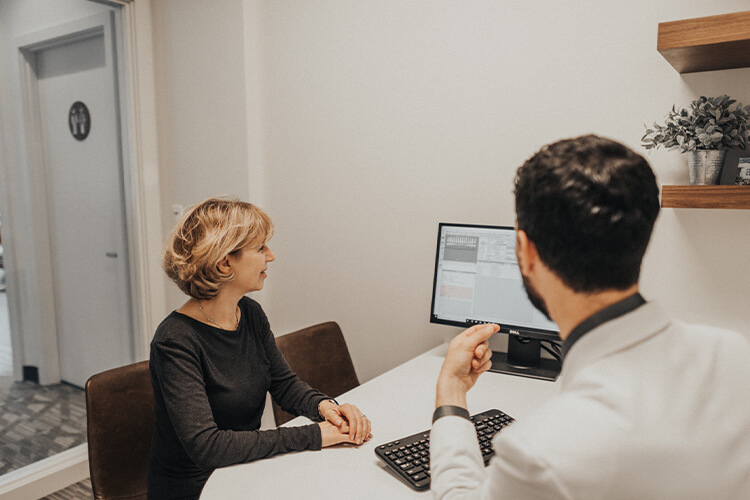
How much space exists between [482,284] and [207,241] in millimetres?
908

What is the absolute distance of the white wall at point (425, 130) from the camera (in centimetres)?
165

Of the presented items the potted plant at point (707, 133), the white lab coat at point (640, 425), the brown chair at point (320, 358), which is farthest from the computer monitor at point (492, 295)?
the white lab coat at point (640, 425)

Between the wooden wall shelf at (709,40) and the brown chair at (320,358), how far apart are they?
55.5 inches

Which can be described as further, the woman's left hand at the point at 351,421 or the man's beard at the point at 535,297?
the woman's left hand at the point at 351,421

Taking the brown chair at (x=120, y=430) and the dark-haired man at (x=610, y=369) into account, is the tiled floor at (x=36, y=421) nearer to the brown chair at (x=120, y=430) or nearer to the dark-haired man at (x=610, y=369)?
the brown chair at (x=120, y=430)

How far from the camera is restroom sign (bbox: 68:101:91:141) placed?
269cm

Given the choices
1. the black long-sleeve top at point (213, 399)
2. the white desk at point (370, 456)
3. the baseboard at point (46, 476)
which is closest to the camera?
the white desk at point (370, 456)

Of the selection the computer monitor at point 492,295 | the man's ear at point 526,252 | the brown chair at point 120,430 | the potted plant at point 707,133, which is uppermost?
the potted plant at point 707,133

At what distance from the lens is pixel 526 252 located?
770mm

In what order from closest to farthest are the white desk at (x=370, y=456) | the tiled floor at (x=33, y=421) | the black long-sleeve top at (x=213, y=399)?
1. the white desk at (x=370, y=456)
2. the black long-sleeve top at (x=213, y=399)
3. the tiled floor at (x=33, y=421)

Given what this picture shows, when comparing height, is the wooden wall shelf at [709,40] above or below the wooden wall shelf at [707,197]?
above

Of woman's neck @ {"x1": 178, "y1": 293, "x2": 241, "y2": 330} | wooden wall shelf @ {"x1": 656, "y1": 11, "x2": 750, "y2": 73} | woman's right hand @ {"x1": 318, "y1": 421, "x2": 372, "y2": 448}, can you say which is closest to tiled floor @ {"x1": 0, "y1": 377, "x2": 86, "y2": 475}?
woman's neck @ {"x1": 178, "y1": 293, "x2": 241, "y2": 330}

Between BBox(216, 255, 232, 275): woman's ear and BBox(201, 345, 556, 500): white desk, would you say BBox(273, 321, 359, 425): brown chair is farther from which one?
BBox(216, 255, 232, 275): woman's ear

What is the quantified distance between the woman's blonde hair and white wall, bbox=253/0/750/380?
0.85 meters
